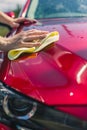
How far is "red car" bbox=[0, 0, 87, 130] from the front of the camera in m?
2.57

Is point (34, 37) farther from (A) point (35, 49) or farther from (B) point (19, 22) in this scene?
(B) point (19, 22)

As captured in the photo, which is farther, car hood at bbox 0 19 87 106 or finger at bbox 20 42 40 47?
finger at bbox 20 42 40 47

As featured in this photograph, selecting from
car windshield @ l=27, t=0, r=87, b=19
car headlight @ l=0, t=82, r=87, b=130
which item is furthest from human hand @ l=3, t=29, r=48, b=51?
car windshield @ l=27, t=0, r=87, b=19

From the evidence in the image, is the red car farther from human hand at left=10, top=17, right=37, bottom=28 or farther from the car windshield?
the car windshield

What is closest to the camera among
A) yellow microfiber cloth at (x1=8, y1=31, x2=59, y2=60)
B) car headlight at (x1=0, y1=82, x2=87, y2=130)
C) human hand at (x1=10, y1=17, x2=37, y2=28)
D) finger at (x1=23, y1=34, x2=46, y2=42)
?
car headlight at (x1=0, y1=82, x2=87, y2=130)

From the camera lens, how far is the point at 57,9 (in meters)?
4.69

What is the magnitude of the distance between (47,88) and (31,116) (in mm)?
191

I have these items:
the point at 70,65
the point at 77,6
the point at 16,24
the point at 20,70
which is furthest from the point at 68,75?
the point at 77,6

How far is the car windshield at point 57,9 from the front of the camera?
4.56 m

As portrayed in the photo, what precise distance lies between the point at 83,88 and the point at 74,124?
0.23 meters

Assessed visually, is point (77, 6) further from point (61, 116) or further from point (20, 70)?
point (61, 116)

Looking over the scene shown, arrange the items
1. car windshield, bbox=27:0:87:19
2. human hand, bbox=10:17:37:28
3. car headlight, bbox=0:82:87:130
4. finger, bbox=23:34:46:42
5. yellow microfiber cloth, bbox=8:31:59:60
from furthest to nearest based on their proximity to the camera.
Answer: car windshield, bbox=27:0:87:19 < human hand, bbox=10:17:37:28 < finger, bbox=23:34:46:42 < yellow microfiber cloth, bbox=8:31:59:60 < car headlight, bbox=0:82:87:130

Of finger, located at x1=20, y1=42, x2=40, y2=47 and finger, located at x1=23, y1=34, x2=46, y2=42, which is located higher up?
finger, located at x1=23, y1=34, x2=46, y2=42

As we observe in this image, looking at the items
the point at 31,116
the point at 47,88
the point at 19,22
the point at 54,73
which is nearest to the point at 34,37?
the point at 54,73
